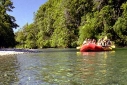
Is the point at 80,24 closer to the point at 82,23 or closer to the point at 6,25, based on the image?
the point at 82,23

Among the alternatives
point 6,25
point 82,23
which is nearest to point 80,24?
point 82,23

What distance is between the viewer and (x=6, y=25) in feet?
196

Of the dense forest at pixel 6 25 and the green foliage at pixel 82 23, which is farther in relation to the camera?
the green foliage at pixel 82 23

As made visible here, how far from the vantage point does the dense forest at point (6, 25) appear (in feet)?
183

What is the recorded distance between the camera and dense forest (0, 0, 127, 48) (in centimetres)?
6631

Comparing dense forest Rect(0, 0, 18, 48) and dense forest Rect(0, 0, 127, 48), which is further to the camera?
dense forest Rect(0, 0, 127, 48)

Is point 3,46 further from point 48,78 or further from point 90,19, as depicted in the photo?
point 48,78

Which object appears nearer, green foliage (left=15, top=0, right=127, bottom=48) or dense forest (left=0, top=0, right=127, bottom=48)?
dense forest (left=0, top=0, right=127, bottom=48)

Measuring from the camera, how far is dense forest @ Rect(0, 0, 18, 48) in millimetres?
55684

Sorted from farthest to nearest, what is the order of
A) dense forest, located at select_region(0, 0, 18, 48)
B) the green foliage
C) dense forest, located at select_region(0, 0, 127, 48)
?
the green foliage < dense forest, located at select_region(0, 0, 127, 48) < dense forest, located at select_region(0, 0, 18, 48)

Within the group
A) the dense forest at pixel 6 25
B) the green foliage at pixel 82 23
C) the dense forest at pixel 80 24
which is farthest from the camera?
the green foliage at pixel 82 23

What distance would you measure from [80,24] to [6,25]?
89.5ft

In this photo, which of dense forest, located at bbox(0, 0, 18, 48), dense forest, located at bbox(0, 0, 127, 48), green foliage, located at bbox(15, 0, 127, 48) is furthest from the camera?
green foliage, located at bbox(15, 0, 127, 48)

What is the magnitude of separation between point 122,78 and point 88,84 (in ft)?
7.00
